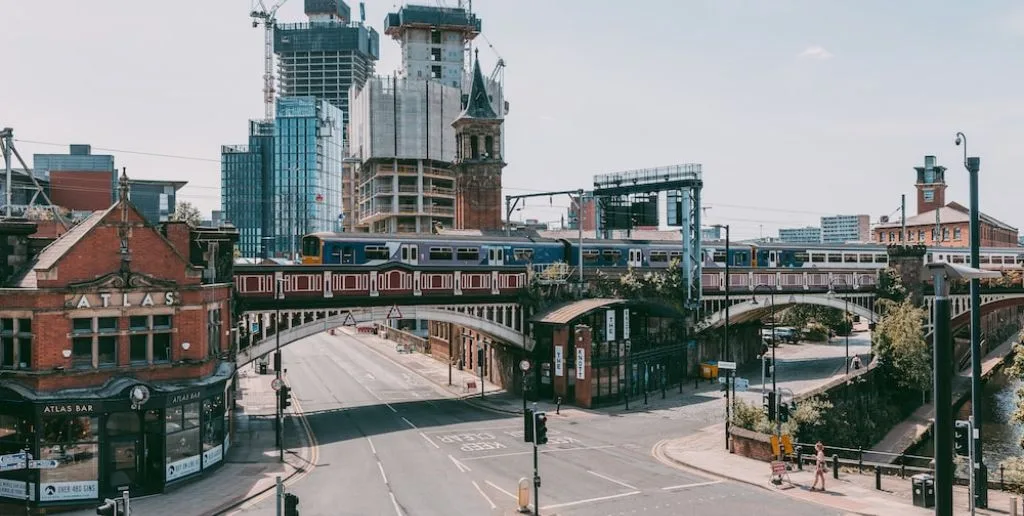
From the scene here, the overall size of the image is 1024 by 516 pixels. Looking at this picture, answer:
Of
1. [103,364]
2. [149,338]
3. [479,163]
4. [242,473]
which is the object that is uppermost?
[479,163]

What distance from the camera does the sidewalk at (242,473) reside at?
27.1 metres

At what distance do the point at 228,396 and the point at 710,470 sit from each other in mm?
24358

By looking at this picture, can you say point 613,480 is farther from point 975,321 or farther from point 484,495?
point 975,321

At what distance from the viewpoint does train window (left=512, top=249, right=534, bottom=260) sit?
56.3 meters

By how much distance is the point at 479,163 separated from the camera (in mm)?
83188

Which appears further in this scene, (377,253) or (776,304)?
(776,304)

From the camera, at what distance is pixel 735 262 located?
67438 millimetres

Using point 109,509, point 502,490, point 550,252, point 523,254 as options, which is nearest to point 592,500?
point 502,490

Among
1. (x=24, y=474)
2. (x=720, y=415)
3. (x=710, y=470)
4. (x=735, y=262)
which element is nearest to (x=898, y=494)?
(x=710, y=470)

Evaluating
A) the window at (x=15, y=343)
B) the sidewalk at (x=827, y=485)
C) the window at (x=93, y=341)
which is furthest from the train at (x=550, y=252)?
the window at (x=15, y=343)

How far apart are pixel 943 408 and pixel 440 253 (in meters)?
40.8

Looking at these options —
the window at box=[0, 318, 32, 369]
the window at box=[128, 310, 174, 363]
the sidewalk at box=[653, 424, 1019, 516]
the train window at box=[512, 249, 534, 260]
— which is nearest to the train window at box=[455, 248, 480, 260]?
the train window at box=[512, 249, 534, 260]

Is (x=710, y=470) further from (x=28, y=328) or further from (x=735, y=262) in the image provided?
(x=735, y=262)

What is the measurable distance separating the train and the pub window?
2054cm
